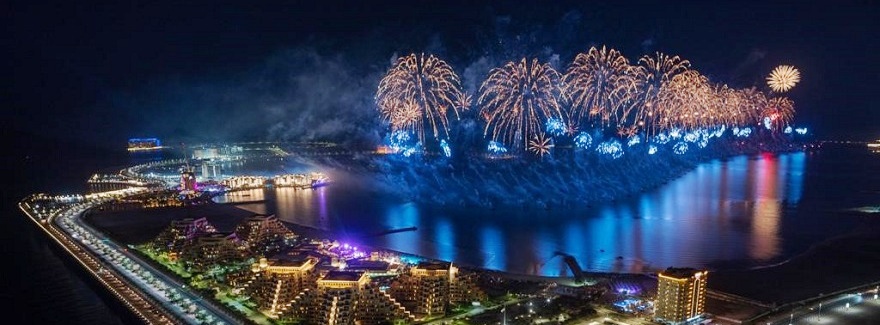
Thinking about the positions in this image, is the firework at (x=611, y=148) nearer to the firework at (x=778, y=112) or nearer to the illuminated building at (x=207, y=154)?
the firework at (x=778, y=112)

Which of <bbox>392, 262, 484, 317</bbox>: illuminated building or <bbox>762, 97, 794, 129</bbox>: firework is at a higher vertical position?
<bbox>762, 97, 794, 129</bbox>: firework

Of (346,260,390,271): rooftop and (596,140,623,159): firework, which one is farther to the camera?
(596,140,623,159): firework

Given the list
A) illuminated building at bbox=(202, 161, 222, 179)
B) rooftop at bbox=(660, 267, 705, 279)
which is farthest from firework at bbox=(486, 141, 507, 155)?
rooftop at bbox=(660, 267, 705, 279)

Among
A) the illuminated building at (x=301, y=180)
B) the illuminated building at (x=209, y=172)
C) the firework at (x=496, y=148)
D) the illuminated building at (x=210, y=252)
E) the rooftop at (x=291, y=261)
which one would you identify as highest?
the firework at (x=496, y=148)

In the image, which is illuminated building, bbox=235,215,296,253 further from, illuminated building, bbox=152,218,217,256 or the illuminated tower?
the illuminated tower

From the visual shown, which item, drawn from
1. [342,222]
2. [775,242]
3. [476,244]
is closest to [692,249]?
[775,242]

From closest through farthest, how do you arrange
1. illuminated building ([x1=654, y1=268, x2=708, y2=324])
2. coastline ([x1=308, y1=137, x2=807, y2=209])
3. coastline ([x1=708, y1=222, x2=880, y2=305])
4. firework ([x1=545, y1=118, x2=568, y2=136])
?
1. illuminated building ([x1=654, y1=268, x2=708, y2=324])
2. coastline ([x1=708, y1=222, x2=880, y2=305])
3. coastline ([x1=308, y1=137, x2=807, y2=209])
4. firework ([x1=545, y1=118, x2=568, y2=136])

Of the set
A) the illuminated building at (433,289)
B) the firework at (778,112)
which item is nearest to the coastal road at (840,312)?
the illuminated building at (433,289)
